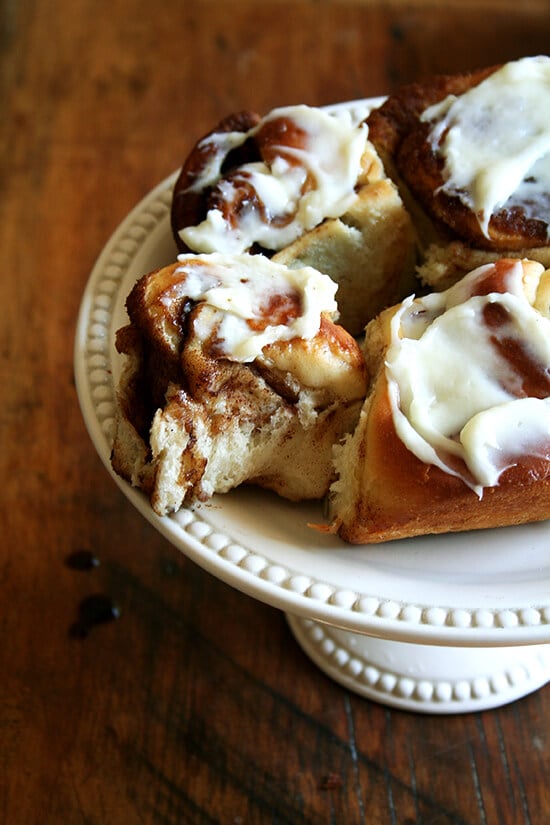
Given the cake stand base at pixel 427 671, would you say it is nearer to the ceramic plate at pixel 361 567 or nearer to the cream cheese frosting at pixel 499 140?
the ceramic plate at pixel 361 567

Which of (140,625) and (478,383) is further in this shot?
(140,625)

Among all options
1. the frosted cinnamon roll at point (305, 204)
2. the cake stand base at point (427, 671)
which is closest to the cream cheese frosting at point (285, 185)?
the frosted cinnamon roll at point (305, 204)

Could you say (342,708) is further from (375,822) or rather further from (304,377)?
(304,377)

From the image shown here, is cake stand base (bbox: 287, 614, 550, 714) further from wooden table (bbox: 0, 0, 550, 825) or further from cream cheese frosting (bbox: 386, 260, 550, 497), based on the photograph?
cream cheese frosting (bbox: 386, 260, 550, 497)

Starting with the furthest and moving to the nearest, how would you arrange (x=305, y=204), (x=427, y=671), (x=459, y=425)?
(x=427, y=671), (x=305, y=204), (x=459, y=425)

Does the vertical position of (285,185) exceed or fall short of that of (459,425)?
it exceeds it

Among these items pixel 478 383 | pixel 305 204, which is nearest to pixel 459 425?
pixel 478 383

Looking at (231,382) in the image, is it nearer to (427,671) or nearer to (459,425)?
(459,425)
